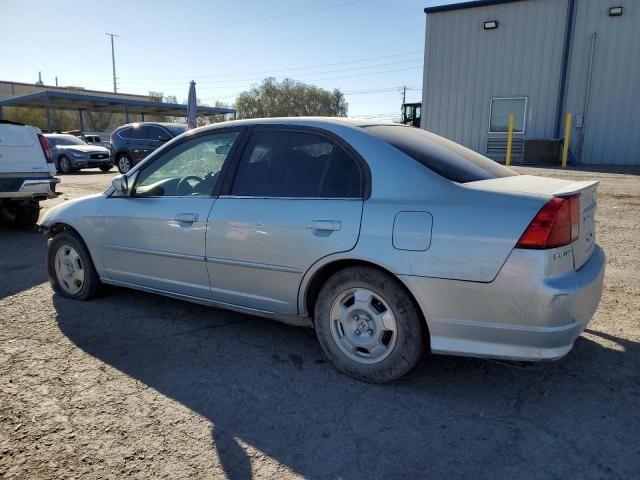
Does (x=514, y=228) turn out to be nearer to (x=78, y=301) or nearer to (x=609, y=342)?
(x=609, y=342)

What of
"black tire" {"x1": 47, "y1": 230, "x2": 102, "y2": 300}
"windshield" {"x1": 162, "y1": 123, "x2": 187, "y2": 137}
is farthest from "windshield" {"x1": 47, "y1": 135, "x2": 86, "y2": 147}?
"black tire" {"x1": 47, "y1": 230, "x2": 102, "y2": 300}

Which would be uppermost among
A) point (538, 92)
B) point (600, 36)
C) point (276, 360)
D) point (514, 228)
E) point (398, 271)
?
point (600, 36)

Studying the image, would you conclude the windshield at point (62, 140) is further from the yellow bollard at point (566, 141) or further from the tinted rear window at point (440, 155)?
the tinted rear window at point (440, 155)

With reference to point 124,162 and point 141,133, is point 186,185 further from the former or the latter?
point 124,162

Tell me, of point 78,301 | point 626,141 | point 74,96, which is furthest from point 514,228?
point 74,96

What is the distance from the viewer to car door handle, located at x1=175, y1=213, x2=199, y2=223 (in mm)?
3472

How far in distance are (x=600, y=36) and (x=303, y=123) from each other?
1852 centimetres

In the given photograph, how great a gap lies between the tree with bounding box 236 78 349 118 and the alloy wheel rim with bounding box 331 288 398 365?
5588 cm

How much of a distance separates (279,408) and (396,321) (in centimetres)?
83

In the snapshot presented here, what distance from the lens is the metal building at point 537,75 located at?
1727 centimetres

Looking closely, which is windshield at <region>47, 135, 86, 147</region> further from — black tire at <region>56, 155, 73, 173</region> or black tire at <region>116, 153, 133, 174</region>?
black tire at <region>116, 153, 133, 174</region>

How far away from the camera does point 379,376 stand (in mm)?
2879

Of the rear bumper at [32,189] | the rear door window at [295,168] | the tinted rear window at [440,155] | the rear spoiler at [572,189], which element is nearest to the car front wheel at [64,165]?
the rear bumper at [32,189]

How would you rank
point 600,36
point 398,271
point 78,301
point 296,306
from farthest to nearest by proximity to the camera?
point 600,36 → point 78,301 → point 296,306 → point 398,271
